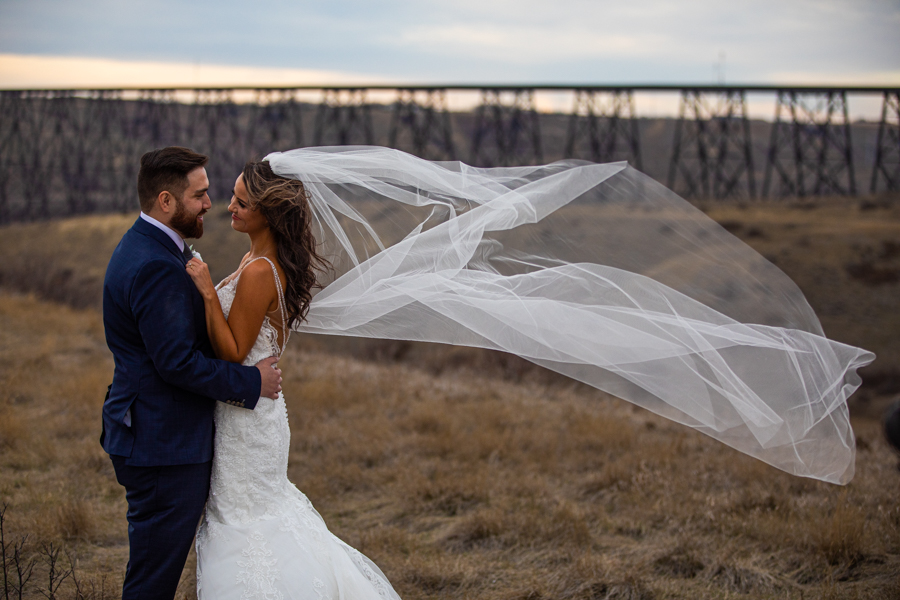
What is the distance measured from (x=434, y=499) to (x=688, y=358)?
249 cm

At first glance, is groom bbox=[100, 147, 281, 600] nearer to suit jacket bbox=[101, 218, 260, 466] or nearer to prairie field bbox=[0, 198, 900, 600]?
suit jacket bbox=[101, 218, 260, 466]

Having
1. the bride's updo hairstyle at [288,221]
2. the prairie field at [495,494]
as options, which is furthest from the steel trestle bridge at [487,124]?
the bride's updo hairstyle at [288,221]

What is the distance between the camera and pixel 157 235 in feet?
7.93

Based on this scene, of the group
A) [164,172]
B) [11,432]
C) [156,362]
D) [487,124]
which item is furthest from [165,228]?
[487,124]

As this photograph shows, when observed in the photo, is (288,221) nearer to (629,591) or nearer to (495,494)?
(629,591)

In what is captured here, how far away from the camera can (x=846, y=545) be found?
394 centimetres

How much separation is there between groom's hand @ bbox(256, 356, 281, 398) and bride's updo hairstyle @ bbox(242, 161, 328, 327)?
9.8 inches

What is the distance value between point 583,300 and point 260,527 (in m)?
1.79

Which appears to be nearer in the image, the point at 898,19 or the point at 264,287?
the point at 264,287

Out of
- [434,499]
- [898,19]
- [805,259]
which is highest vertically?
[898,19]

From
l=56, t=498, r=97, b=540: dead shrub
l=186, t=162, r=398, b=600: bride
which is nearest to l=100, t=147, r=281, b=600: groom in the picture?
l=186, t=162, r=398, b=600: bride

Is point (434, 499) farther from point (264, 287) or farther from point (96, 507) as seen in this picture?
point (264, 287)

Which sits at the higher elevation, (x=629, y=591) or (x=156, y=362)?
(x=156, y=362)

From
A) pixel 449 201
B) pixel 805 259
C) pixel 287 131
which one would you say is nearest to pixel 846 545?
pixel 449 201
